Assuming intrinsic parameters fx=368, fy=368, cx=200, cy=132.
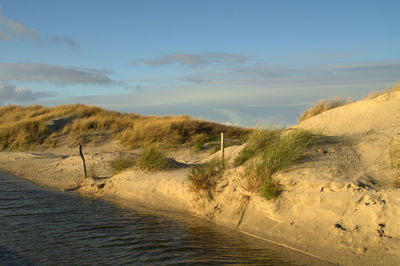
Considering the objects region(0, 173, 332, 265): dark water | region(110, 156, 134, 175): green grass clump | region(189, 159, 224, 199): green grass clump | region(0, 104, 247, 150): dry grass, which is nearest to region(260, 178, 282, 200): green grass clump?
region(0, 173, 332, 265): dark water

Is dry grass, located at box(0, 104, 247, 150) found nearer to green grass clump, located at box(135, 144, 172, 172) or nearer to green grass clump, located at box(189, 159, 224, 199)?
green grass clump, located at box(135, 144, 172, 172)

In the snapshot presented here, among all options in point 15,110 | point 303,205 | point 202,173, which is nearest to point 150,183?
point 202,173

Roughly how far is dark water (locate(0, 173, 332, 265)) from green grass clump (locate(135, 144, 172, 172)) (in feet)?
5.75

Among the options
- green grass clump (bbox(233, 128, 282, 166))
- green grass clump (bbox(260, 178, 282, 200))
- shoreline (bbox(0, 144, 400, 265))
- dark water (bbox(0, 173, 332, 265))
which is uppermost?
green grass clump (bbox(233, 128, 282, 166))

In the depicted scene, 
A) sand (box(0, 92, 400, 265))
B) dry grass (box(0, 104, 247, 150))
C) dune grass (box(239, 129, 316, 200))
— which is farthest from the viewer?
dry grass (box(0, 104, 247, 150))

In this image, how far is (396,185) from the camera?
5824 millimetres

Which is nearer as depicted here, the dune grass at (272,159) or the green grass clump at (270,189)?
the green grass clump at (270,189)

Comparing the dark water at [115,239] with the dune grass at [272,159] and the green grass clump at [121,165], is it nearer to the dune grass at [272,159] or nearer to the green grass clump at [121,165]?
the dune grass at [272,159]

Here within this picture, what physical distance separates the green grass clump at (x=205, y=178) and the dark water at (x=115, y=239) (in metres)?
0.69

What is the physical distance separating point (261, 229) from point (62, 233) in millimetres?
3333

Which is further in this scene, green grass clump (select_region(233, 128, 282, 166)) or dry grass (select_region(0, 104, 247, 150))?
dry grass (select_region(0, 104, 247, 150))

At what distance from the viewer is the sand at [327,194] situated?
5207 mm

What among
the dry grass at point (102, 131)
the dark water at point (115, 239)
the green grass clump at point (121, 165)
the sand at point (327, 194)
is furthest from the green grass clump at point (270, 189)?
the dry grass at point (102, 131)

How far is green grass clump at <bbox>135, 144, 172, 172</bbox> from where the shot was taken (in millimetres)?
9602
